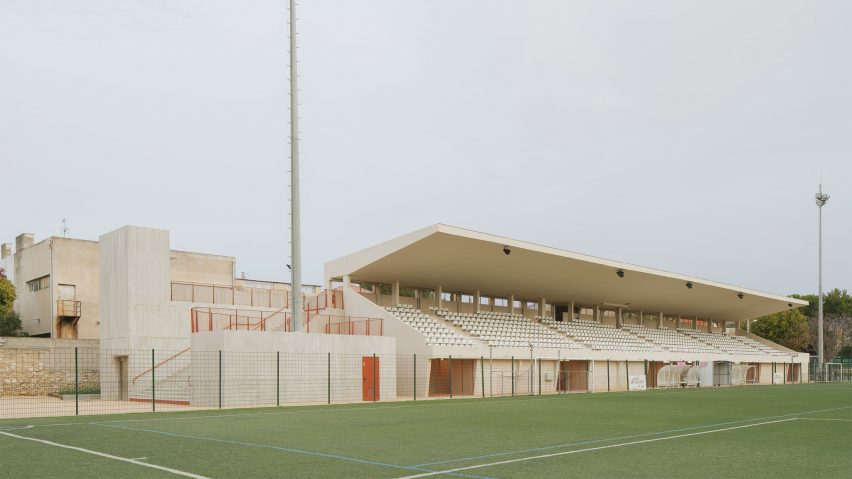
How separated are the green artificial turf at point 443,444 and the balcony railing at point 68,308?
27357 millimetres

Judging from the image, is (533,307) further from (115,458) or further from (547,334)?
(115,458)

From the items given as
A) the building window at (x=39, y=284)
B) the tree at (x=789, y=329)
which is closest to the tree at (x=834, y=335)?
the tree at (x=789, y=329)

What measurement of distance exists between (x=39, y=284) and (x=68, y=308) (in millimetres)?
3242

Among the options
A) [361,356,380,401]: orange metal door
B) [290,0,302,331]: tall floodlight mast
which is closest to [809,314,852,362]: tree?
[361,356,380,401]: orange metal door

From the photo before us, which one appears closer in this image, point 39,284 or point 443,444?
point 443,444

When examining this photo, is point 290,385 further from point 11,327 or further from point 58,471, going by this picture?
point 11,327

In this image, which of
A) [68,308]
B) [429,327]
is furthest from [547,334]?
[68,308]

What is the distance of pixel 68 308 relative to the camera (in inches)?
1842

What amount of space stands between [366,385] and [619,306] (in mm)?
31172

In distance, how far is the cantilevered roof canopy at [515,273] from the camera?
1519 inches

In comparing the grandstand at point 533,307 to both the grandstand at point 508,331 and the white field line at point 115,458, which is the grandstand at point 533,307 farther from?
the white field line at point 115,458

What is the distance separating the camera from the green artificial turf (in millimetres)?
10984

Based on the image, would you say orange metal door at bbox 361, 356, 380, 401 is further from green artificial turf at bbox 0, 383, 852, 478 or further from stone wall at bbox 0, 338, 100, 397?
stone wall at bbox 0, 338, 100, 397

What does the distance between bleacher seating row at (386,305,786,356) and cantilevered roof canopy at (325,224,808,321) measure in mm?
1840
